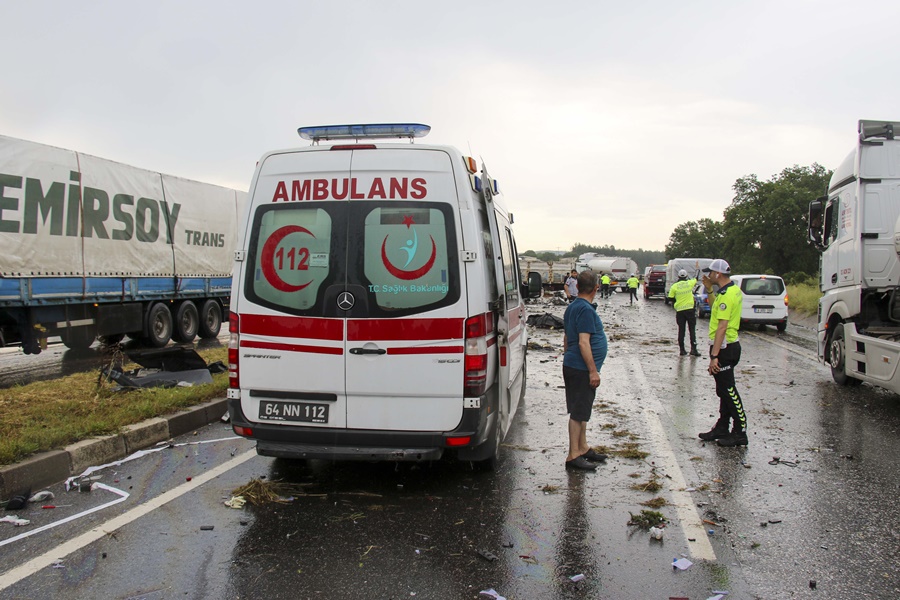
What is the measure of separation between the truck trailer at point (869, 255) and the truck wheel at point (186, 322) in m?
12.8

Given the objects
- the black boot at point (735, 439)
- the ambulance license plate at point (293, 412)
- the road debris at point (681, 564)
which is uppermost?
the ambulance license plate at point (293, 412)

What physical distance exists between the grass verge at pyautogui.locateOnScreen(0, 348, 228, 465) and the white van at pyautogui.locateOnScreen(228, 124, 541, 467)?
6.05 feet

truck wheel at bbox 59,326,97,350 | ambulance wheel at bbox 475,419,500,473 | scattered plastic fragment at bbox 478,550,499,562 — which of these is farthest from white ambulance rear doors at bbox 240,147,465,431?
truck wheel at bbox 59,326,97,350

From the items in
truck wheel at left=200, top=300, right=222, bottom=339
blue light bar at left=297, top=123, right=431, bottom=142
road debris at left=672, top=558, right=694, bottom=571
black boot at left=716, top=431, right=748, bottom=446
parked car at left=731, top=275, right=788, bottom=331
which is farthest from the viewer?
parked car at left=731, top=275, right=788, bottom=331

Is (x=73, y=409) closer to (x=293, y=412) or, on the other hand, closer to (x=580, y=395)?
(x=293, y=412)

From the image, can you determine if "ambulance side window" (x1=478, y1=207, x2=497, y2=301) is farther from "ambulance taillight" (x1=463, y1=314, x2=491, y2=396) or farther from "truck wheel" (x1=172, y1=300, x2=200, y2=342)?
"truck wheel" (x1=172, y1=300, x2=200, y2=342)

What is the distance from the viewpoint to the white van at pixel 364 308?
14.5 ft

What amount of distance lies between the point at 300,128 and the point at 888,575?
15.7 ft

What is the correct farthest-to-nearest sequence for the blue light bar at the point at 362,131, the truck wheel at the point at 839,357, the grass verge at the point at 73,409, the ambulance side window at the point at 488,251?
1. the truck wheel at the point at 839,357
2. the grass verge at the point at 73,409
3. the blue light bar at the point at 362,131
4. the ambulance side window at the point at 488,251

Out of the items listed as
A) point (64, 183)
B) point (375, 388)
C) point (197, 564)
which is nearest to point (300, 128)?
point (375, 388)

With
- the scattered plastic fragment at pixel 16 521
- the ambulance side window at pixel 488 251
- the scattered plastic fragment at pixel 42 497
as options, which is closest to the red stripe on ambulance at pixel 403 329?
the ambulance side window at pixel 488 251

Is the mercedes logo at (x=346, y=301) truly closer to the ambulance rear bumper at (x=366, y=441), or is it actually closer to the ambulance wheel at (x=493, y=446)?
the ambulance rear bumper at (x=366, y=441)

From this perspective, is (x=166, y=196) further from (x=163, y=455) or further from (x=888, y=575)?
(x=888, y=575)

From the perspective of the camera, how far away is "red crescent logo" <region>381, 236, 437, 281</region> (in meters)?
4.46
